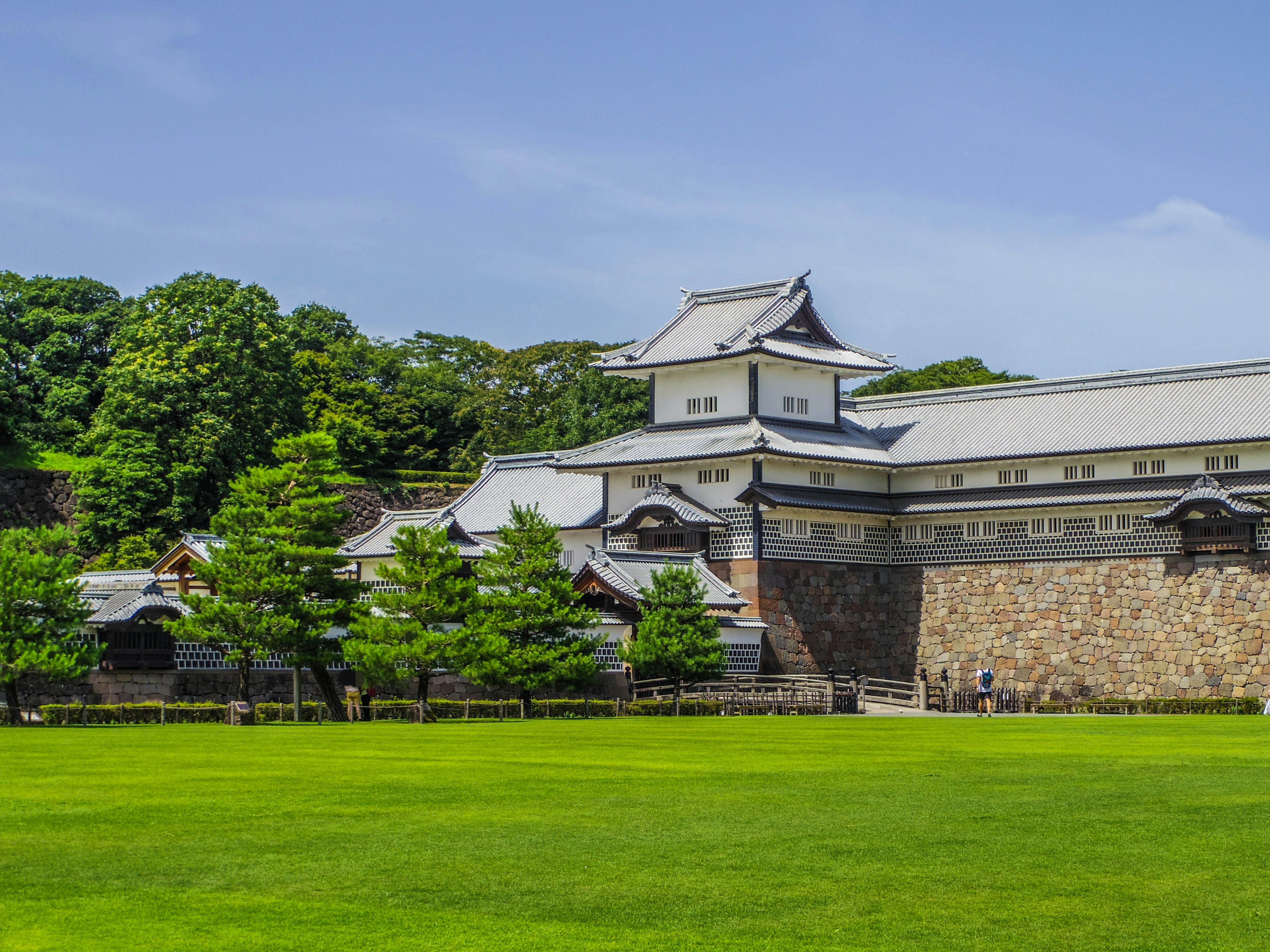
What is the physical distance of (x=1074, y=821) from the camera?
50.1 ft

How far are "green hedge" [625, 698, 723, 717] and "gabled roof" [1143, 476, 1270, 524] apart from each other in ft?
51.6

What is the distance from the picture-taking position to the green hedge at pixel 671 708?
43469 mm

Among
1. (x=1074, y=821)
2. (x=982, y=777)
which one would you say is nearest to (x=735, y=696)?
(x=982, y=777)

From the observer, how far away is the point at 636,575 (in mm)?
50969

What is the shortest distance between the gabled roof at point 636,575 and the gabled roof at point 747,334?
7370 mm

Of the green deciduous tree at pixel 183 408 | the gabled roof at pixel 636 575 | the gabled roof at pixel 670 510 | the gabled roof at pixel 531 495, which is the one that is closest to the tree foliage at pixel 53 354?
the green deciduous tree at pixel 183 408

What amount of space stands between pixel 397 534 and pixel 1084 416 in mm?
22597

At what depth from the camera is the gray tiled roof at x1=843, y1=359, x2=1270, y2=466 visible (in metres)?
51.6

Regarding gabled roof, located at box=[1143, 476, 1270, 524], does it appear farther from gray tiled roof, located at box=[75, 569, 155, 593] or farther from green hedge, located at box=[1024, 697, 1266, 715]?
gray tiled roof, located at box=[75, 569, 155, 593]

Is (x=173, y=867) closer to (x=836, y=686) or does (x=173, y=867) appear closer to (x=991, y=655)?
(x=836, y=686)

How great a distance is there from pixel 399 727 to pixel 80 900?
73.8ft

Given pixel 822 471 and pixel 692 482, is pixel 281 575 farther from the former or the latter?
pixel 822 471

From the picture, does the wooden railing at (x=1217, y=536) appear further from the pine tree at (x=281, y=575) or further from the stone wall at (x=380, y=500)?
the stone wall at (x=380, y=500)

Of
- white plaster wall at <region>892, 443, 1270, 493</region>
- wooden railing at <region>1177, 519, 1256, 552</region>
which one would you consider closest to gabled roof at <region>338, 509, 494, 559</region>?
white plaster wall at <region>892, 443, 1270, 493</region>
